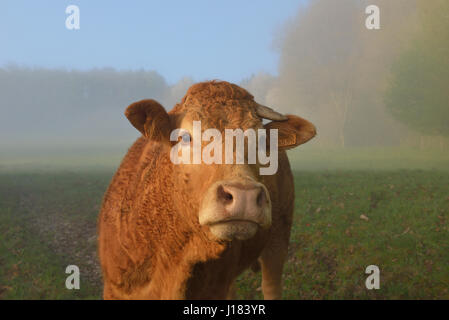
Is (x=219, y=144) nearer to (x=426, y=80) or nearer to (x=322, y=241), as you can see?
(x=322, y=241)

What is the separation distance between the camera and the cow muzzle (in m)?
2.13

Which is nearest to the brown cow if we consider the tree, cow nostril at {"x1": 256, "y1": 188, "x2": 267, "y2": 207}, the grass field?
cow nostril at {"x1": 256, "y1": 188, "x2": 267, "y2": 207}

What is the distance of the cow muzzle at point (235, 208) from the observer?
7.00 ft

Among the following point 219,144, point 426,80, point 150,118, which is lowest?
point 219,144

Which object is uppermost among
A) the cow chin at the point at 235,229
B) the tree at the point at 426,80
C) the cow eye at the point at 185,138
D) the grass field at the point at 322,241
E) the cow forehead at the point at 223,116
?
the tree at the point at 426,80

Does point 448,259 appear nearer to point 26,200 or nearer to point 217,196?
point 217,196

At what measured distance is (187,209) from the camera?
2.78m

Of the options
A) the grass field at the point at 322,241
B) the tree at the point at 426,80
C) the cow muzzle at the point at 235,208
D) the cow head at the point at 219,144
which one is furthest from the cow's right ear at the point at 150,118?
the tree at the point at 426,80

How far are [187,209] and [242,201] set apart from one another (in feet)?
2.62

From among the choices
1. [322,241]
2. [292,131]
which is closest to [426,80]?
[322,241]

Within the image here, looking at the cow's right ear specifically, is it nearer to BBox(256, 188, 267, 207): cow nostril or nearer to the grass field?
BBox(256, 188, 267, 207): cow nostril

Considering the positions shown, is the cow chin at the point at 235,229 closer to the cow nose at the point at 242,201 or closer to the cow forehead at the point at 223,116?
the cow nose at the point at 242,201

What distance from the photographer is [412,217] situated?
34.7 ft
